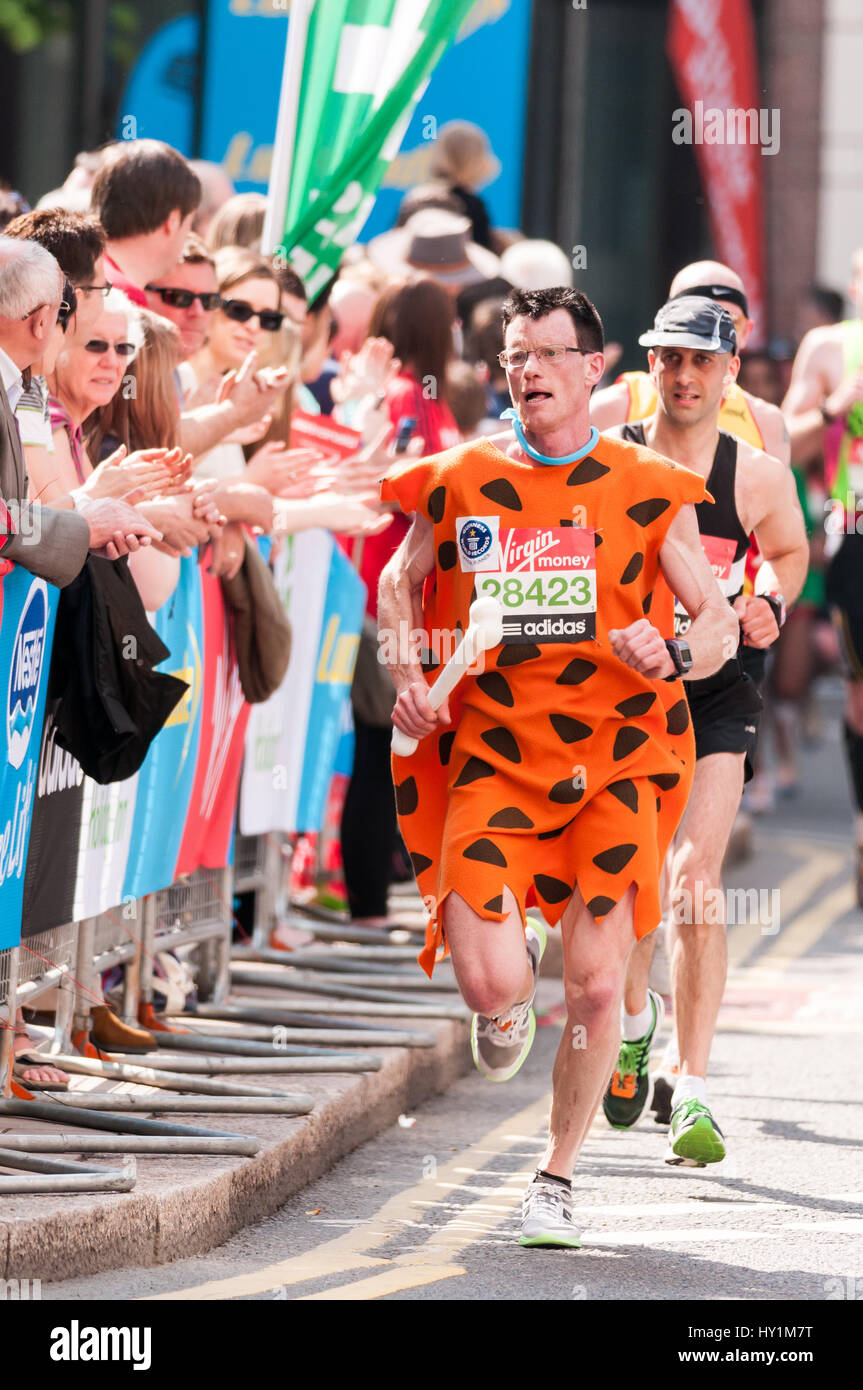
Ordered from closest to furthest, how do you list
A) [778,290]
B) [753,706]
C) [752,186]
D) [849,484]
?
[753,706]
[849,484]
[752,186]
[778,290]

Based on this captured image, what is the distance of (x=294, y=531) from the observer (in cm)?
804

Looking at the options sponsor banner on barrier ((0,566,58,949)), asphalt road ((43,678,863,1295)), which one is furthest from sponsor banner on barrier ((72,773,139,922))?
asphalt road ((43,678,863,1295))

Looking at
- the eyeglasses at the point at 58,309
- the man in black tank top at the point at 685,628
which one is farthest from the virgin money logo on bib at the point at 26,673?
the man in black tank top at the point at 685,628

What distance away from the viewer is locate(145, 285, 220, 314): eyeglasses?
7426mm

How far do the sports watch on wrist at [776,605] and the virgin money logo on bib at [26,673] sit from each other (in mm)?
2035

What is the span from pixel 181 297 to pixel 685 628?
6.62 feet

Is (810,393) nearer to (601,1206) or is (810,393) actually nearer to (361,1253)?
(601,1206)

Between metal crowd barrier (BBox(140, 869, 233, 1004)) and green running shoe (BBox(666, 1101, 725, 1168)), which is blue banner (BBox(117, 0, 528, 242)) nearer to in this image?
metal crowd barrier (BBox(140, 869, 233, 1004))

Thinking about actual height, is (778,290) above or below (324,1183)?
above

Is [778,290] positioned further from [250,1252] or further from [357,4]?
[250,1252]

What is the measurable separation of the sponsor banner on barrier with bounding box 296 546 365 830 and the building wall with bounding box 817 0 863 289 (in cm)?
2245
